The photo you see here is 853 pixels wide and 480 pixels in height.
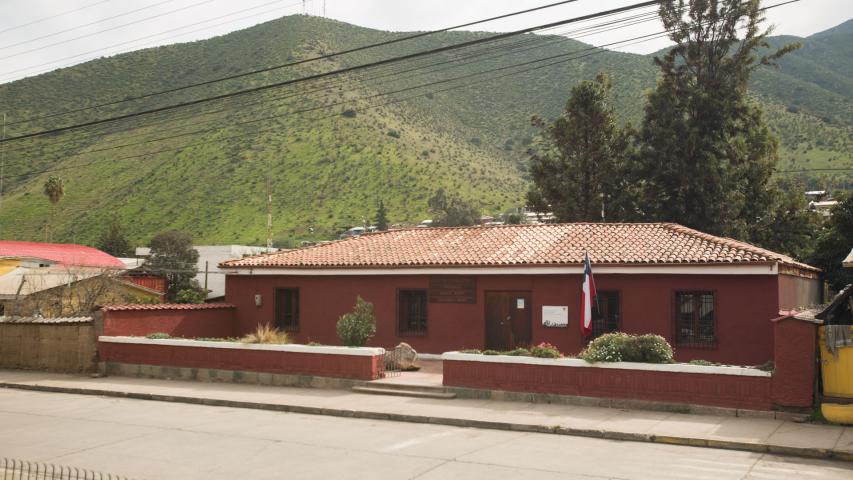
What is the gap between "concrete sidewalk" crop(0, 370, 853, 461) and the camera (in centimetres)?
1145

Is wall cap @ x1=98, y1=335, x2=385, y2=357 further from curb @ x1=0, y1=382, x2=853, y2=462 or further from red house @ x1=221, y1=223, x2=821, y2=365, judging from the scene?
red house @ x1=221, y1=223, x2=821, y2=365

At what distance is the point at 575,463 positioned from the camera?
33.2 ft

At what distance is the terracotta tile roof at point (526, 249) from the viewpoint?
66.2ft

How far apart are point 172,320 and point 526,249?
11504 mm

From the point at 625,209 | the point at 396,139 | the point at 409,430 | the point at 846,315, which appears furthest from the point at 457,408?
the point at 396,139

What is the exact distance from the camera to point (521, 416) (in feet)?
45.0

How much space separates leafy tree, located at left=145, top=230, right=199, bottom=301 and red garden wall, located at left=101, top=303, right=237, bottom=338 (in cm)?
2764

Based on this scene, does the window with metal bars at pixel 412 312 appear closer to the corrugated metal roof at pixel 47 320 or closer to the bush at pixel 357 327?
the bush at pixel 357 327

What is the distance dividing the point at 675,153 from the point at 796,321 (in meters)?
23.5

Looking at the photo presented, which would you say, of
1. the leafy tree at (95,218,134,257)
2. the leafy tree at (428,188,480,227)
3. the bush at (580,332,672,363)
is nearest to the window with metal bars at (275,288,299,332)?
the bush at (580,332,672,363)

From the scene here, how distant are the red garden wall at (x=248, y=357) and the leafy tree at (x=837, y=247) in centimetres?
2210

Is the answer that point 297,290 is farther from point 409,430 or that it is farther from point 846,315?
point 846,315

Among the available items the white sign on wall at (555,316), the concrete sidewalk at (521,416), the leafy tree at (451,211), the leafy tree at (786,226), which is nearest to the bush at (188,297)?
the leafy tree at (451,211)

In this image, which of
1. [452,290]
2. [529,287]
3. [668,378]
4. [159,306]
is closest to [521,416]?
[668,378]
